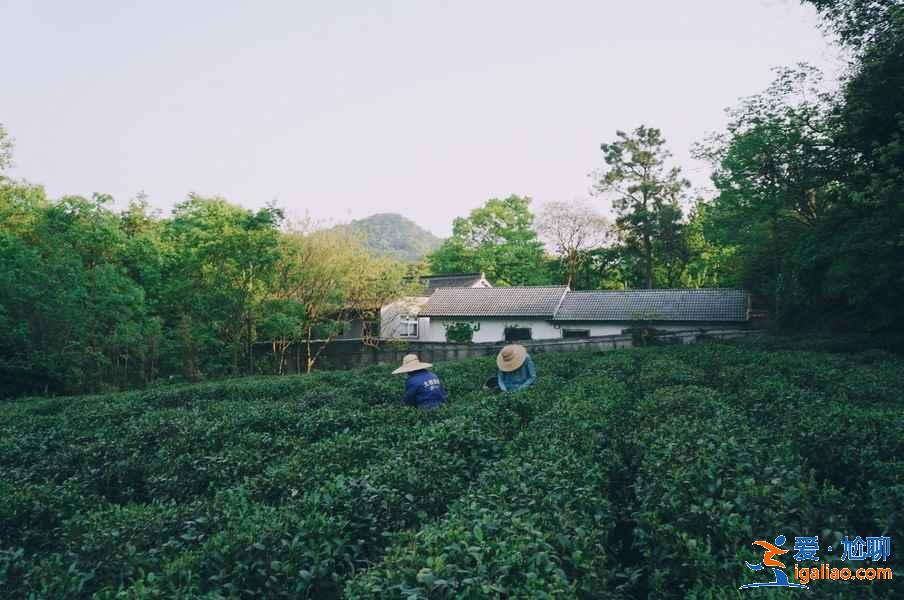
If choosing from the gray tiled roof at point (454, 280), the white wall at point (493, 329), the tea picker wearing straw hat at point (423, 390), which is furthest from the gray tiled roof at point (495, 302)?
the tea picker wearing straw hat at point (423, 390)

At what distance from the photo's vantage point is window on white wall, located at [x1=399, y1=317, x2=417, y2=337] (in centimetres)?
3681

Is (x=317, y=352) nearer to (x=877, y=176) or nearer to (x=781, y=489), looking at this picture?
(x=877, y=176)

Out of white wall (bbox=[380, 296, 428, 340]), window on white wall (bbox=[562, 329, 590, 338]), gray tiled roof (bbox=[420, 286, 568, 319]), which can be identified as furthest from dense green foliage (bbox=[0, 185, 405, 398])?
window on white wall (bbox=[562, 329, 590, 338])

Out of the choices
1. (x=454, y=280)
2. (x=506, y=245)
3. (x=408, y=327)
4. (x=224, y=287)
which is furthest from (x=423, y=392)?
(x=506, y=245)

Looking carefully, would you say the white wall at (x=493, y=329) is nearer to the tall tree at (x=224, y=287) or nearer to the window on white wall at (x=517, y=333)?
the window on white wall at (x=517, y=333)

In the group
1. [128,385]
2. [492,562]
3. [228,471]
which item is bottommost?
[128,385]

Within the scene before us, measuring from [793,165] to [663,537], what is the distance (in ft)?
71.0

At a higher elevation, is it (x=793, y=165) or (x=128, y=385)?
(x=793, y=165)

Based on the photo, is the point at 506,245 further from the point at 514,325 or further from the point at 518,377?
the point at 518,377

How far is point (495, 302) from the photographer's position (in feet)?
125

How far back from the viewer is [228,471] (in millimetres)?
6949

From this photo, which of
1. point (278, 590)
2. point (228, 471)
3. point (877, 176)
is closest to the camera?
point (278, 590)

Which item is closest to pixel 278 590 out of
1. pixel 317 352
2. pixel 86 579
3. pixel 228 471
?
pixel 86 579

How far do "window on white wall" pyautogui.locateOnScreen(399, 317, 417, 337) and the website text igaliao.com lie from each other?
109ft
